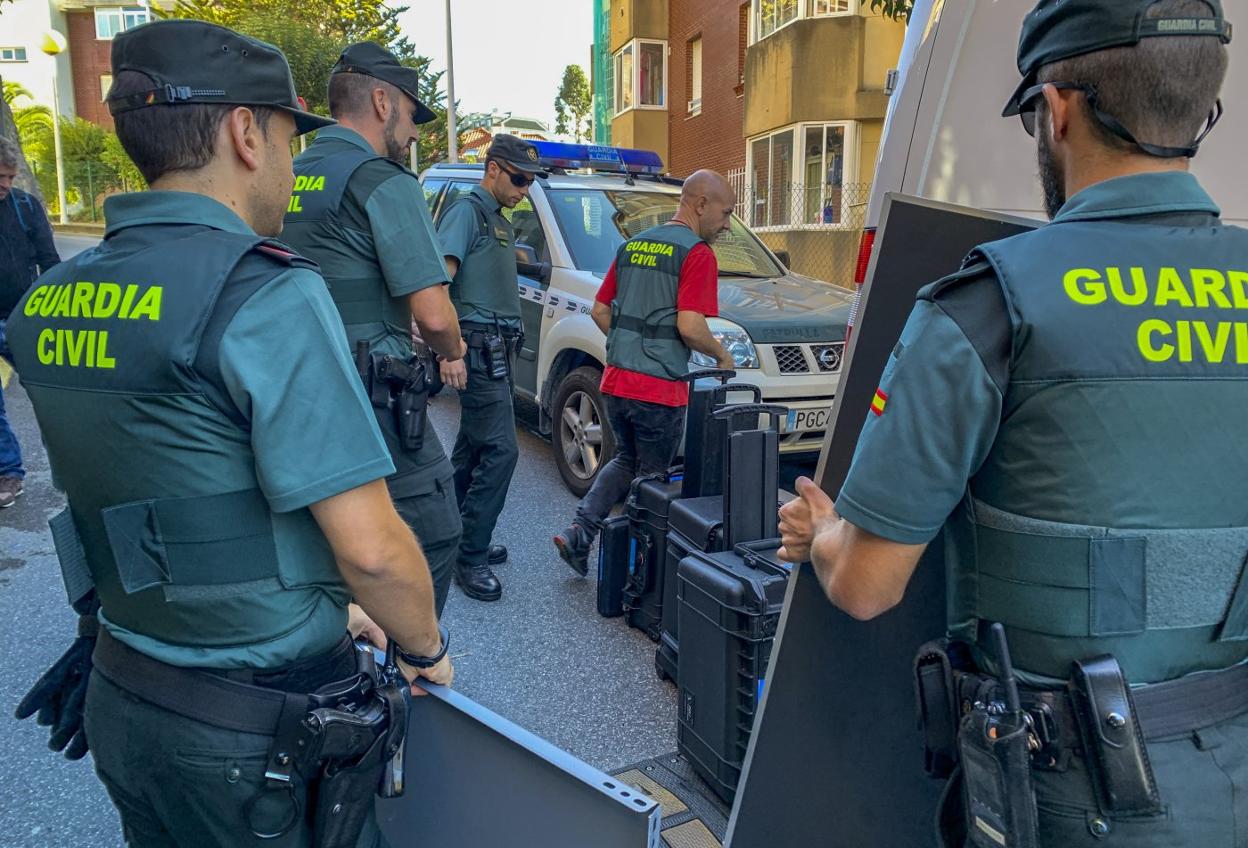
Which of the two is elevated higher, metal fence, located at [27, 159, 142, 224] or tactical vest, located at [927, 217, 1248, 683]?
metal fence, located at [27, 159, 142, 224]

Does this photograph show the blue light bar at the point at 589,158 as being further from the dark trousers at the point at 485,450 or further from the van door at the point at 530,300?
the dark trousers at the point at 485,450

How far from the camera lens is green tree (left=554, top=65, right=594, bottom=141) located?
54.6 meters

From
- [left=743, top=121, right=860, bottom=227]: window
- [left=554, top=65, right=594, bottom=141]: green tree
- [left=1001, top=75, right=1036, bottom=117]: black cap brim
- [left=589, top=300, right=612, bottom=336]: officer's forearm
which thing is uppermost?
[left=554, top=65, right=594, bottom=141]: green tree

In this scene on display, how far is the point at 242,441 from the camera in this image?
1.39 m

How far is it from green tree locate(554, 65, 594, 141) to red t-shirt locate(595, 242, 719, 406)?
5211 cm

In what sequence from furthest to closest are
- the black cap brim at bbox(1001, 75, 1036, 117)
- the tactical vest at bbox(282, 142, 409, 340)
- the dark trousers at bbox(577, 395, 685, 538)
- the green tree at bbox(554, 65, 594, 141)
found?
the green tree at bbox(554, 65, 594, 141) → the dark trousers at bbox(577, 395, 685, 538) → the tactical vest at bbox(282, 142, 409, 340) → the black cap brim at bbox(1001, 75, 1036, 117)

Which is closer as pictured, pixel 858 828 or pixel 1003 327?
pixel 1003 327

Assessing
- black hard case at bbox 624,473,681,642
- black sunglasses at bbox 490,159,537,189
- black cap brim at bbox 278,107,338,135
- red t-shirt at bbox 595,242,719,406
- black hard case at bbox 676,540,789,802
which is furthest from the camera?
black sunglasses at bbox 490,159,537,189

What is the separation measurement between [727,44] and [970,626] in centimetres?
2103

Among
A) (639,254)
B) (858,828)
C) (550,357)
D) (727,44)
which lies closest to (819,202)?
(727,44)

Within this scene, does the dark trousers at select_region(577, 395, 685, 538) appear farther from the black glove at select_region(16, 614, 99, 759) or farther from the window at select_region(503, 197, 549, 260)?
the black glove at select_region(16, 614, 99, 759)

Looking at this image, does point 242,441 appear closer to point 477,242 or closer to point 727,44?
point 477,242

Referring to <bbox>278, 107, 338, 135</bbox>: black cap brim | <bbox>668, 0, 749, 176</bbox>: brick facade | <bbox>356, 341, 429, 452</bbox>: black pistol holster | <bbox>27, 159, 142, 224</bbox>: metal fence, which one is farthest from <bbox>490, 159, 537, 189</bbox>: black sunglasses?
<bbox>27, 159, 142, 224</bbox>: metal fence

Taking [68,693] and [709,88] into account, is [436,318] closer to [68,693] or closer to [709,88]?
[68,693]
